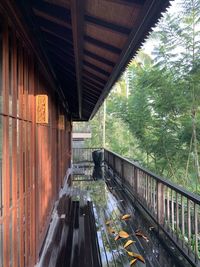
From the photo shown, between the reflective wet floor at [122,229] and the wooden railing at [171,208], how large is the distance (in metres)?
0.18

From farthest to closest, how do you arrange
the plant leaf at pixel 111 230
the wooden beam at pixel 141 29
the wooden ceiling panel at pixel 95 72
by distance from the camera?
the plant leaf at pixel 111 230 < the wooden ceiling panel at pixel 95 72 < the wooden beam at pixel 141 29

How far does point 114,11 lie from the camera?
183 cm

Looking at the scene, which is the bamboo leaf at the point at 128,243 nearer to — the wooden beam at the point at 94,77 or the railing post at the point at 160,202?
the railing post at the point at 160,202

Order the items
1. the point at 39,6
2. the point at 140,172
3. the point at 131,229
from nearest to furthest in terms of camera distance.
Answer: the point at 39,6, the point at 131,229, the point at 140,172

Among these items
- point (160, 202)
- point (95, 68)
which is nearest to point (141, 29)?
point (95, 68)

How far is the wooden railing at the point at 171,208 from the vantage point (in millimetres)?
2870

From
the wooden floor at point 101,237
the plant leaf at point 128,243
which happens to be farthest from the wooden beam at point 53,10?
the plant leaf at point 128,243

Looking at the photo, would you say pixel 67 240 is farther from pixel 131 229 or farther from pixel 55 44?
pixel 55 44

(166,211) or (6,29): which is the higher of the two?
(6,29)

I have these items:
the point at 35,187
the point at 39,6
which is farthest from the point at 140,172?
the point at 39,6

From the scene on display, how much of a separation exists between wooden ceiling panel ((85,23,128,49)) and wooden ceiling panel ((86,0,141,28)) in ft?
0.57

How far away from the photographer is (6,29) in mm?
1813

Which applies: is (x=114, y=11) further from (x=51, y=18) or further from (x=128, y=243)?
(x=128, y=243)

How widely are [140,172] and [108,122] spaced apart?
17.4 metres
